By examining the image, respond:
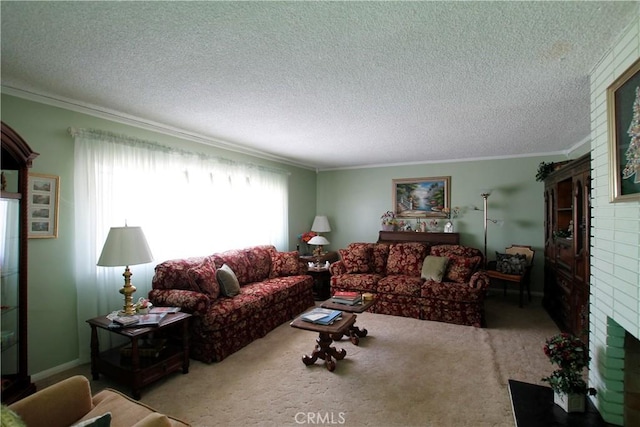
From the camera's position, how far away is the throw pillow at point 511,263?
4.66 m

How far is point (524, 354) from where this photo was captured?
120 inches

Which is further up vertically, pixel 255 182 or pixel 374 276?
pixel 255 182

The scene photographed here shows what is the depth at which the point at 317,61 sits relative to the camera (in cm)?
199

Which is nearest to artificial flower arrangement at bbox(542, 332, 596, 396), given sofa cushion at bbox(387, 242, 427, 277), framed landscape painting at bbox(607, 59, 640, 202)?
framed landscape painting at bbox(607, 59, 640, 202)

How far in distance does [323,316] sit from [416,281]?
1.89 meters

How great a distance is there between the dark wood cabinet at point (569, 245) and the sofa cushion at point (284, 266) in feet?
10.6

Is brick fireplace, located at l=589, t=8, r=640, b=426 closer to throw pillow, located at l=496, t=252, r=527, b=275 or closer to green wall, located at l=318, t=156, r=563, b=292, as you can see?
throw pillow, located at l=496, t=252, r=527, b=275

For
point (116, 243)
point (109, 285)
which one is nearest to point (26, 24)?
point (116, 243)

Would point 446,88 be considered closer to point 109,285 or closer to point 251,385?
point 251,385

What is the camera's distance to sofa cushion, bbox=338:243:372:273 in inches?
193

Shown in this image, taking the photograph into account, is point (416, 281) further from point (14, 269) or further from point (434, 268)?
point (14, 269)

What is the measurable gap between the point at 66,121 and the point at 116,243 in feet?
4.08

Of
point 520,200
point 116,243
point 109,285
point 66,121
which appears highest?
point 66,121

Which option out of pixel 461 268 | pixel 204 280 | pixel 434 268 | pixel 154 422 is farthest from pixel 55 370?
pixel 461 268
